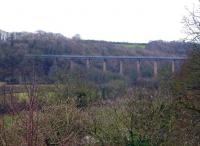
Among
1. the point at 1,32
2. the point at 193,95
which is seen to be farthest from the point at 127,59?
the point at 193,95

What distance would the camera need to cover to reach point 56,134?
11.1 meters

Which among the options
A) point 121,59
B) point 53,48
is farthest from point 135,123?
point 121,59

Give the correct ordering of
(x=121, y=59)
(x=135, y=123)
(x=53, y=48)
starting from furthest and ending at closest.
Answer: (x=121, y=59)
(x=53, y=48)
(x=135, y=123)

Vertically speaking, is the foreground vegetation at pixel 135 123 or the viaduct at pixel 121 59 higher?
the viaduct at pixel 121 59

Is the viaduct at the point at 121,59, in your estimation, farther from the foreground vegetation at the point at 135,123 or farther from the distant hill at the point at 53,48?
the foreground vegetation at the point at 135,123

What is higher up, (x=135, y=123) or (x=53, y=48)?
(x=53, y=48)

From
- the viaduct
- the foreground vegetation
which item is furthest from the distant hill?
the foreground vegetation

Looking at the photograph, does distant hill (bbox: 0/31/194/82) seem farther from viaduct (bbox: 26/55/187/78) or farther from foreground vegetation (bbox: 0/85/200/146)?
foreground vegetation (bbox: 0/85/200/146)

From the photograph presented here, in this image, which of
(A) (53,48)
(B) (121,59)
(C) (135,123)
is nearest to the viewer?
(C) (135,123)

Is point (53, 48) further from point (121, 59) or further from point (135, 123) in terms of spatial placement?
point (135, 123)

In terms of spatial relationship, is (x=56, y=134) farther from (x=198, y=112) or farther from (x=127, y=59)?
(x=127, y=59)

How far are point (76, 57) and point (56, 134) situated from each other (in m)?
28.3

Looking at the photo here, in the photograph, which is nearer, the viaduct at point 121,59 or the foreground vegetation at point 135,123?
the foreground vegetation at point 135,123

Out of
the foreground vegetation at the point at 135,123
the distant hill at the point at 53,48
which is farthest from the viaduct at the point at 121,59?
the foreground vegetation at the point at 135,123
